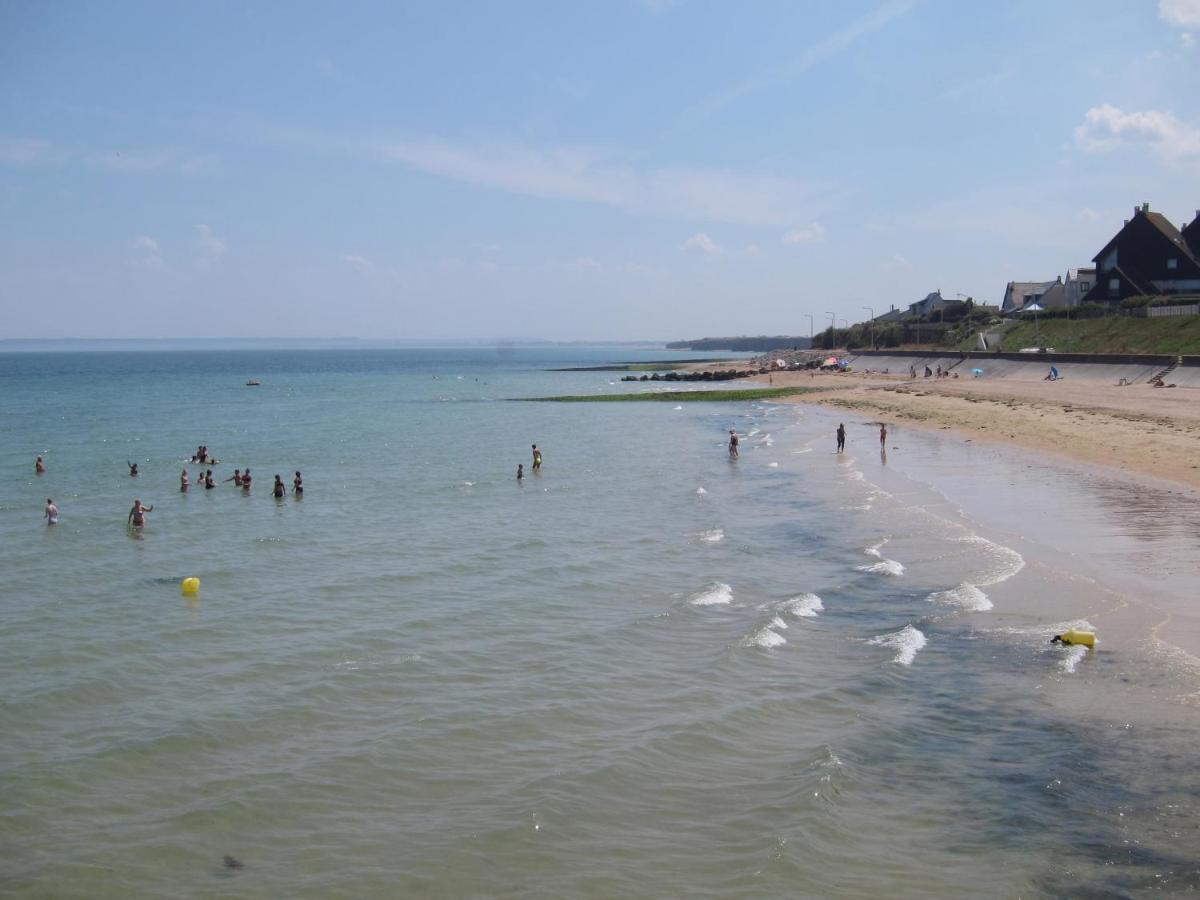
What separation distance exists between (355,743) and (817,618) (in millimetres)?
9228

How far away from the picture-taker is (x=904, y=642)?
16.3 meters

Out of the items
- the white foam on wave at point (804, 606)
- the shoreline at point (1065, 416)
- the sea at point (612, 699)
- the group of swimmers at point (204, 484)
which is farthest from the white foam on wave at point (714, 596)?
the group of swimmers at point (204, 484)

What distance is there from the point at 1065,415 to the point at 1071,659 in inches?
1478

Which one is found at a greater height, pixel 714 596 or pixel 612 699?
pixel 714 596

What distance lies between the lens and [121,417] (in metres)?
75.5

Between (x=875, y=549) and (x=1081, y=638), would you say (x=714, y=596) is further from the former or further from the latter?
(x=1081, y=638)

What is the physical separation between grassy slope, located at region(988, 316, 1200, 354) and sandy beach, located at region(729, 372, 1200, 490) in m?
6.14

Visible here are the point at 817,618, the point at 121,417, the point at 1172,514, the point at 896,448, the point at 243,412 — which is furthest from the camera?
the point at 243,412

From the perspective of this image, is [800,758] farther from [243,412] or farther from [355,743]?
[243,412]

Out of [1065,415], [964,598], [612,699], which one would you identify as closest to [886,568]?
[964,598]

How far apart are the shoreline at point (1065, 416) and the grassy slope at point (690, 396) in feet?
14.1

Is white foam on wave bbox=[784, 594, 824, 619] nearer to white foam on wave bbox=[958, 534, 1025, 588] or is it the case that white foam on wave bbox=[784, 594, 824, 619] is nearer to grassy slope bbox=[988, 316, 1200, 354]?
white foam on wave bbox=[958, 534, 1025, 588]

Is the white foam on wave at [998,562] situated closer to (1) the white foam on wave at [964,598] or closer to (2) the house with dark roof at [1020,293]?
(1) the white foam on wave at [964,598]

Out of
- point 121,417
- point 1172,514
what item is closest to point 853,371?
point 121,417
